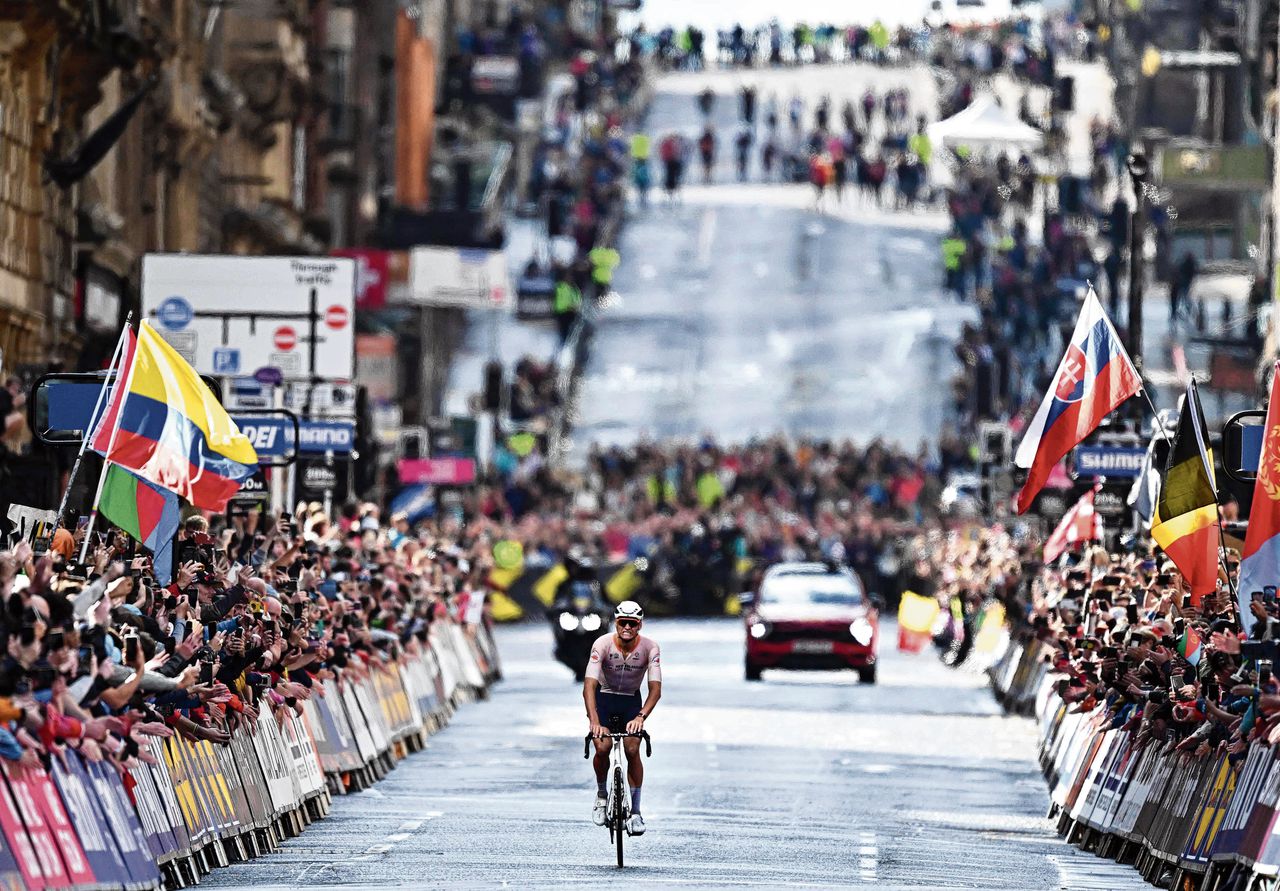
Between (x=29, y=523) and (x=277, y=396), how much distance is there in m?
14.5

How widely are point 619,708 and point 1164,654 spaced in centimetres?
316

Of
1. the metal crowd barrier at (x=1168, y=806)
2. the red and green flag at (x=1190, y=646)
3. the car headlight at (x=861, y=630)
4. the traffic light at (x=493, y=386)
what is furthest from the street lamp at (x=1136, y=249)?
the traffic light at (x=493, y=386)

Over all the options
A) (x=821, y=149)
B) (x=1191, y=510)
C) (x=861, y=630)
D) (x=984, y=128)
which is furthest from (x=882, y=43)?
(x=1191, y=510)

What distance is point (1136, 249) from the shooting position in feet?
109

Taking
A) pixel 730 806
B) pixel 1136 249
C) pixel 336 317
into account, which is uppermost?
pixel 1136 249

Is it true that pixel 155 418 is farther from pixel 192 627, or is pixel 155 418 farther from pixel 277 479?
pixel 277 479

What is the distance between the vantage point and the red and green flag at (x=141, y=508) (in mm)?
20203

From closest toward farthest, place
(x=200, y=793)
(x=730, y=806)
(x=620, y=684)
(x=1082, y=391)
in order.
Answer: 1. (x=200, y=793)
2. (x=620, y=684)
3. (x=730, y=806)
4. (x=1082, y=391)

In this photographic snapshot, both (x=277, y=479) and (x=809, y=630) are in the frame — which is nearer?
(x=277, y=479)

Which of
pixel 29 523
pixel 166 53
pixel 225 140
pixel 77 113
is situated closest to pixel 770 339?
pixel 225 140

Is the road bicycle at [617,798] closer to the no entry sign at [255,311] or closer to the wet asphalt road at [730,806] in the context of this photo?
the wet asphalt road at [730,806]

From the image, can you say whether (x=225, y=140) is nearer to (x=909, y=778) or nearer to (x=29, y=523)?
(x=909, y=778)

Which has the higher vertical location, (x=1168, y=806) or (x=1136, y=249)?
(x=1136, y=249)

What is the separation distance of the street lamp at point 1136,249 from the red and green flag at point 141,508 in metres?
13.5
